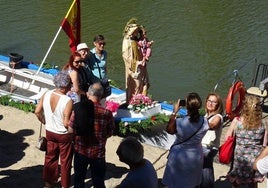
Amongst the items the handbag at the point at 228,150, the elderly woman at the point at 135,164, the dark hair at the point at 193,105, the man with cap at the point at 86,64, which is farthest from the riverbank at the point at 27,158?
the elderly woman at the point at 135,164

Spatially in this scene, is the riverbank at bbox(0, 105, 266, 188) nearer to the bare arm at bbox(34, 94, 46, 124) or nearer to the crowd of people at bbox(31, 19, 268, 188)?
the crowd of people at bbox(31, 19, 268, 188)

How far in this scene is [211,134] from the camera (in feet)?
20.1

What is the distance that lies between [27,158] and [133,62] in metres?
2.69

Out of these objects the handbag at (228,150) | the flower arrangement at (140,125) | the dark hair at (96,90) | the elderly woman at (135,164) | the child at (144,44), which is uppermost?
the child at (144,44)

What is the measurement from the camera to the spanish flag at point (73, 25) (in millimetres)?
9664

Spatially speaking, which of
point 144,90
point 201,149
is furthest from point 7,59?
point 201,149

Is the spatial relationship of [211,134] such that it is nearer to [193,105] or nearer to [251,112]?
[251,112]

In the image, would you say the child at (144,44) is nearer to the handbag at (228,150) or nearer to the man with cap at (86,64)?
the man with cap at (86,64)

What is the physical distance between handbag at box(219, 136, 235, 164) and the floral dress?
52mm

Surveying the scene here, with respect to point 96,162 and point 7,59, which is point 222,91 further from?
point 96,162

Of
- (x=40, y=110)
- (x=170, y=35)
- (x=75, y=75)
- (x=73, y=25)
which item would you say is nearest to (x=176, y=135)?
(x=40, y=110)

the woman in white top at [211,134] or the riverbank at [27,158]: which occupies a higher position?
the woman in white top at [211,134]

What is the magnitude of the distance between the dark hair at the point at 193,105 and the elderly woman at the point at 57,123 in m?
1.47

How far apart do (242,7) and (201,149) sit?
17.4 metres
